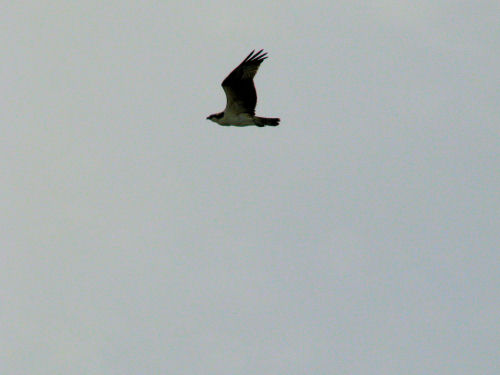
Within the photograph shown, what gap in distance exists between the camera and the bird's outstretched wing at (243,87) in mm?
86250

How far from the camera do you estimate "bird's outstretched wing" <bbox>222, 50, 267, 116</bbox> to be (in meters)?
86.2

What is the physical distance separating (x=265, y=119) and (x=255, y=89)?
141 centimetres

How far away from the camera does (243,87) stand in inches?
3420

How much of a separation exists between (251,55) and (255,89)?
165 cm

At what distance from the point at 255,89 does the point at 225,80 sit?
1.35m

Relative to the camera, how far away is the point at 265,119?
87.6 m

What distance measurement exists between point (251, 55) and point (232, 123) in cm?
378

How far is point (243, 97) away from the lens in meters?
87.2

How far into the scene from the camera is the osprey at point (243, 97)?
86312 mm

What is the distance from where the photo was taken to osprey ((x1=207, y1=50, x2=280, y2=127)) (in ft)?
283

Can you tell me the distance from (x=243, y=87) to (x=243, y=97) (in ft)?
1.67

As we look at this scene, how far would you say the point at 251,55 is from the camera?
86.1 metres
